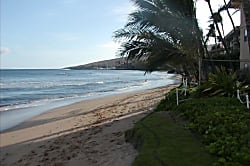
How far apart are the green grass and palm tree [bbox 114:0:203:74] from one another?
7.72 m

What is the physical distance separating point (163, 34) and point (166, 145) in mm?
11172

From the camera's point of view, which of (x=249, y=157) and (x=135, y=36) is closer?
(x=249, y=157)

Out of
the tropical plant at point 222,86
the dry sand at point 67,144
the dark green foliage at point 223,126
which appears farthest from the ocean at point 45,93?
the dark green foliage at point 223,126

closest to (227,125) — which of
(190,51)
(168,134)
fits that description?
(168,134)

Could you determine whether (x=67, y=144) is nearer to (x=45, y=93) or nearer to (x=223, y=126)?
(x=223, y=126)

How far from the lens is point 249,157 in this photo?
4602 mm

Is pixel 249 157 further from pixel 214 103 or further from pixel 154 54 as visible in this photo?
pixel 154 54

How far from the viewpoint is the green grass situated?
5016 millimetres

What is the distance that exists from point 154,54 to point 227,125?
33.5ft

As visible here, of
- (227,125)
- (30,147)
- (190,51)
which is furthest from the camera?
(190,51)

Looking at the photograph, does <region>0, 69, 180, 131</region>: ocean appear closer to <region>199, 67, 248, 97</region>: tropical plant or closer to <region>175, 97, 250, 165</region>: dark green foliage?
<region>199, 67, 248, 97</region>: tropical plant

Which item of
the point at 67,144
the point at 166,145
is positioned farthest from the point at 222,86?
the point at 166,145

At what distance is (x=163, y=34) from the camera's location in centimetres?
1650

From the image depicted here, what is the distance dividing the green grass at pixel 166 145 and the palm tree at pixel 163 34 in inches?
304
